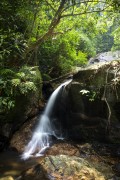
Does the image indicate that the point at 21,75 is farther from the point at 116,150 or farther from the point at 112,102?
the point at 116,150

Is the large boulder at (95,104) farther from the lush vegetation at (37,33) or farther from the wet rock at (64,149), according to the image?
the lush vegetation at (37,33)

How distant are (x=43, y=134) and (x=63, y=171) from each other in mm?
3349

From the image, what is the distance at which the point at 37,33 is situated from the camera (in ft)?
29.9

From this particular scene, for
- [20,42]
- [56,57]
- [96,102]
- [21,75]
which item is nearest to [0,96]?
[21,75]

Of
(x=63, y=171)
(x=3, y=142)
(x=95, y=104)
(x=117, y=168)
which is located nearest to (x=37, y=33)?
(x=95, y=104)

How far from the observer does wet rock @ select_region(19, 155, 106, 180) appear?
502 cm

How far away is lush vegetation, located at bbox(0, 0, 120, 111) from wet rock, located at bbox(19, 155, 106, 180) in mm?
1869

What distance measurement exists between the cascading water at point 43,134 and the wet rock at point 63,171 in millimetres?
1544

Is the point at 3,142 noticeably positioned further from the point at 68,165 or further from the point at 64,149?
the point at 68,165

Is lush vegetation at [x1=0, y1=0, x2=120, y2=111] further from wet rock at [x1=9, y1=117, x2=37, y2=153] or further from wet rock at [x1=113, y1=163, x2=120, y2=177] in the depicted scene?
wet rock at [x1=113, y1=163, x2=120, y2=177]

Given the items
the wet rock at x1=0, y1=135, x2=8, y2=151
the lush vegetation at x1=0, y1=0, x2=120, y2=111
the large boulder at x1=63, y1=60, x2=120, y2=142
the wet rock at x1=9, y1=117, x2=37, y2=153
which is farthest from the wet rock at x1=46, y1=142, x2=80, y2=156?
the lush vegetation at x1=0, y1=0, x2=120, y2=111

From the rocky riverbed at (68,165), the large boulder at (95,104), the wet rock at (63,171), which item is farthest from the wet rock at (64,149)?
the wet rock at (63,171)

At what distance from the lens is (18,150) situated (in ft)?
23.8

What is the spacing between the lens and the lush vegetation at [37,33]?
6.30 meters
